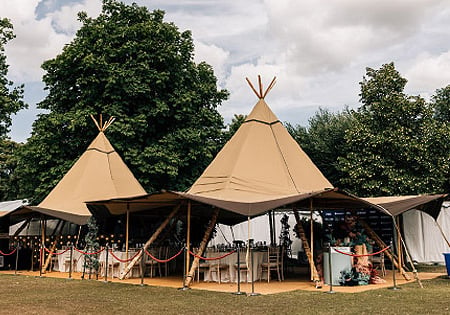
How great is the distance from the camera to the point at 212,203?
35.6 ft

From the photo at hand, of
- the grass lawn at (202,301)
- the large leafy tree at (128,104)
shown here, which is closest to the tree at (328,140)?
the large leafy tree at (128,104)

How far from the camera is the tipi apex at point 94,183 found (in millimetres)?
16359

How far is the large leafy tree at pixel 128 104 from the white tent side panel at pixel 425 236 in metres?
8.67

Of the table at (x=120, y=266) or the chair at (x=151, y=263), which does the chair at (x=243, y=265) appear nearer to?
the chair at (x=151, y=263)

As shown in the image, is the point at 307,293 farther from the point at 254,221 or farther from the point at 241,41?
the point at 254,221

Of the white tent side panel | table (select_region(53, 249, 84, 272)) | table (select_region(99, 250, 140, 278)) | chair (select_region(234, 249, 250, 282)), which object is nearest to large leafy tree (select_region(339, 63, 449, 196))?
the white tent side panel

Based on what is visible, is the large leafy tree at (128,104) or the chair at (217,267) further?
the large leafy tree at (128,104)

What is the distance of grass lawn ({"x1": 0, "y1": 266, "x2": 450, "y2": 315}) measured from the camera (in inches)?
324

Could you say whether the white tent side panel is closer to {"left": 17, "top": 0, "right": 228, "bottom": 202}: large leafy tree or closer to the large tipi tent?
{"left": 17, "top": 0, "right": 228, "bottom": 202}: large leafy tree

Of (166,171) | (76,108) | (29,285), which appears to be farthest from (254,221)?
(29,285)

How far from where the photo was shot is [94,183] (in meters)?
17.0

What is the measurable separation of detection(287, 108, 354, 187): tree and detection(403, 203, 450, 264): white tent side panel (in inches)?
247

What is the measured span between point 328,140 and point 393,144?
5.58m

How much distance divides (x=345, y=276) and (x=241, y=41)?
292 inches
